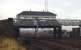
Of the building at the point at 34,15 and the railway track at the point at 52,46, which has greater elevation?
the building at the point at 34,15

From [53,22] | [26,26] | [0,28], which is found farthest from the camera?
[53,22]

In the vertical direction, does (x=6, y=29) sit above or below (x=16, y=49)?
above

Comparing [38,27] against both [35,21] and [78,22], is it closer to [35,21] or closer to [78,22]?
[35,21]

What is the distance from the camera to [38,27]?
67.8 meters

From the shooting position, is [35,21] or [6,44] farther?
[35,21]

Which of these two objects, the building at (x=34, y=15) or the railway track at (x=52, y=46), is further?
the building at (x=34, y=15)

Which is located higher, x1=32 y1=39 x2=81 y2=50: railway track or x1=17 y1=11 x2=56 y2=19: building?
x1=17 y1=11 x2=56 y2=19: building

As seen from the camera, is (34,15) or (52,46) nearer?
(52,46)

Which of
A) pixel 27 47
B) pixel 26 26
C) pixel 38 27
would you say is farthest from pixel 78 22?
pixel 27 47

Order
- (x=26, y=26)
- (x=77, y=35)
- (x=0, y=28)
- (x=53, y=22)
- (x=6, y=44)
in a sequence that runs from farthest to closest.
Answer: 1. (x=53, y=22)
2. (x=26, y=26)
3. (x=77, y=35)
4. (x=0, y=28)
5. (x=6, y=44)

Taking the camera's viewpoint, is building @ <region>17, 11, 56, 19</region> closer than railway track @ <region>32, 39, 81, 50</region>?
No

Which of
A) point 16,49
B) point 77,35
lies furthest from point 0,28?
point 77,35

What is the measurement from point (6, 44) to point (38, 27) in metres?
48.1

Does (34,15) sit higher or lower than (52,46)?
higher
